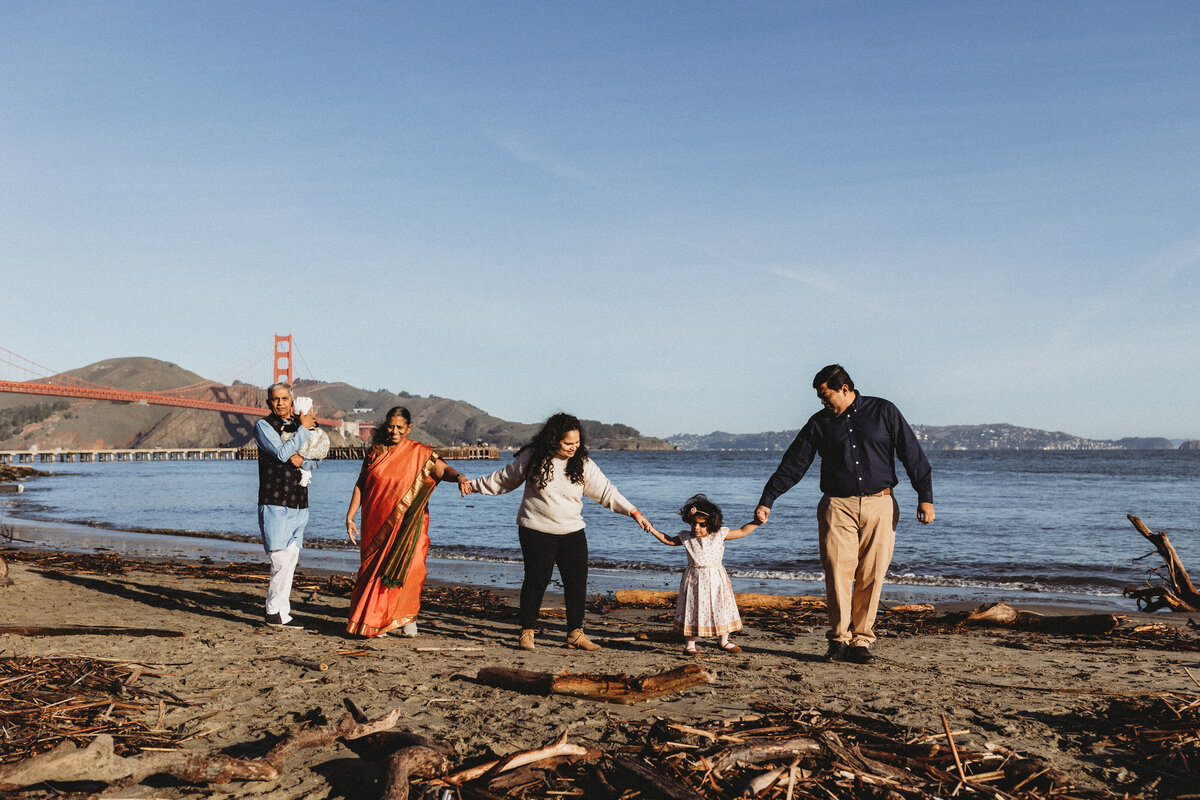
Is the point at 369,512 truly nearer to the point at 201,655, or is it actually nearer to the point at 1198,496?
the point at 201,655

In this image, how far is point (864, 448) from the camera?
5.14 metres

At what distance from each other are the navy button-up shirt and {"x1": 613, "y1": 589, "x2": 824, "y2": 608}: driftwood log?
9.61 feet

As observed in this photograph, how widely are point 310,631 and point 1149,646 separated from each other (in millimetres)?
Answer: 6295

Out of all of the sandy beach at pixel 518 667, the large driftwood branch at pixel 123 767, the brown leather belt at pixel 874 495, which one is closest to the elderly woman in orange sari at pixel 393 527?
the sandy beach at pixel 518 667

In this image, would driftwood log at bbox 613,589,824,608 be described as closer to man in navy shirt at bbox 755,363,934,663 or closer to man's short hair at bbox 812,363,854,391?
man in navy shirt at bbox 755,363,934,663

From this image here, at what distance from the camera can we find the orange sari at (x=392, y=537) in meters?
5.64

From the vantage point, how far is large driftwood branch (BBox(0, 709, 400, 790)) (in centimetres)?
251

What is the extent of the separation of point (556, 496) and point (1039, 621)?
15.0 ft

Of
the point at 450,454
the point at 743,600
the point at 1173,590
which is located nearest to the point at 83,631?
the point at 743,600

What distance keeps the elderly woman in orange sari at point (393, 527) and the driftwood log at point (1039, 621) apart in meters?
4.75

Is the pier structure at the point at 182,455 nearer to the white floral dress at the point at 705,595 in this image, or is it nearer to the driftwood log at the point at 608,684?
the white floral dress at the point at 705,595

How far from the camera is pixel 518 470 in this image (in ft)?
18.1

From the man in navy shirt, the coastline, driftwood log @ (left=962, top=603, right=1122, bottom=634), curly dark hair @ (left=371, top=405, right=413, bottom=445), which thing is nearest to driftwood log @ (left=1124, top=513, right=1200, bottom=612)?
the coastline

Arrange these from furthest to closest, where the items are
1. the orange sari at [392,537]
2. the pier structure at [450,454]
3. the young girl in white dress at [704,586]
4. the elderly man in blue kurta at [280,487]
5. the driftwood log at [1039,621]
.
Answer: the pier structure at [450,454] → the driftwood log at [1039,621] → the elderly man in blue kurta at [280,487] → the orange sari at [392,537] → the young girl in white dress at [704,586]
